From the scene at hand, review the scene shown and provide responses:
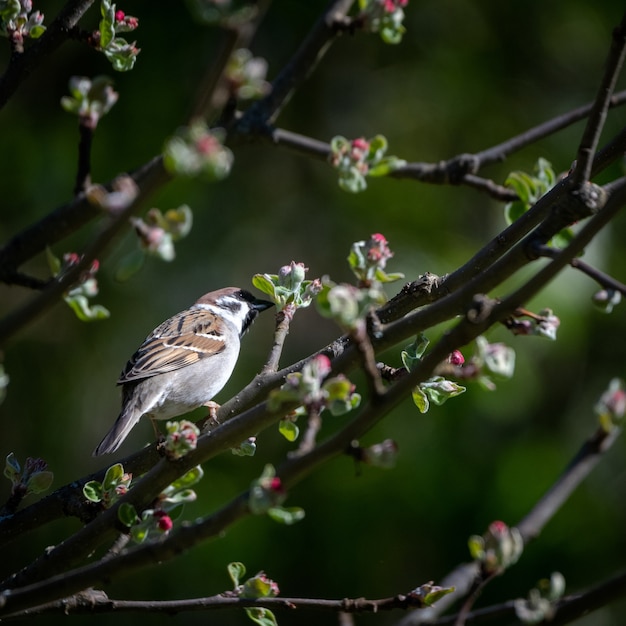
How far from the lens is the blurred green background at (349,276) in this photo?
13.1ft

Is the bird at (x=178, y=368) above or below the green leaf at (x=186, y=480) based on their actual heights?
below

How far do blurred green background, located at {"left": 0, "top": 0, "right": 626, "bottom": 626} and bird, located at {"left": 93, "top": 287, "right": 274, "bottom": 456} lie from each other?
2.49 feet

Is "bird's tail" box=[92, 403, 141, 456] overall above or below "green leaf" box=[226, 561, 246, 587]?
below

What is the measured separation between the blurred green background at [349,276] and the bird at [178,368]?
759 mm

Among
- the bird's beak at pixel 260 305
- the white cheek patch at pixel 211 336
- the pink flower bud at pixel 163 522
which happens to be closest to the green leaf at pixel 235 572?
the pink flower bud at pixel 163 522

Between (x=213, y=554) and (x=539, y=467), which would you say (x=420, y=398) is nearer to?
(x=539, y=467)

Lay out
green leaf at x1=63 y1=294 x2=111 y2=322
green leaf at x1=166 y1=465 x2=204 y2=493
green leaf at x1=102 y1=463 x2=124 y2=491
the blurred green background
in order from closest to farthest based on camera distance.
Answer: green leaf at x1=63 y1=294 x2=111 y2=322 → green leaf at x1=166 y1=465 x2=204 y2=493 → green leaf at x1=102 y1=463 x2=124 y2=491 → the blurred green background

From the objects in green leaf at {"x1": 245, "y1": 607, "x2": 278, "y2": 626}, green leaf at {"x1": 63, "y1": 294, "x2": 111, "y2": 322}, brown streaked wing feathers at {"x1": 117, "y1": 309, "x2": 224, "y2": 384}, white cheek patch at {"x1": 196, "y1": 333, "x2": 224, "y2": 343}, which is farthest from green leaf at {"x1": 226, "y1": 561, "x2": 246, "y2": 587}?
white cheek patch at {"x1": 196, "y1": 333, "x2": 224, "y2": 343}

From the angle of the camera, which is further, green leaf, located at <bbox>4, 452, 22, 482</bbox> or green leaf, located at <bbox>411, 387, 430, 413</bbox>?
green leaf, located at <bbox>4, 452, 22, 482</bbox>

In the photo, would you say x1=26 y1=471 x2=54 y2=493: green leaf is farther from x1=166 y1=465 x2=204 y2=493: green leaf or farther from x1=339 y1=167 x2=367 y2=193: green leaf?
x1=339 y1=167 x2=367 y2=193: green leaf

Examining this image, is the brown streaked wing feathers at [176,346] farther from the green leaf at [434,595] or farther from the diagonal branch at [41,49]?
the green leaf at [434,595]

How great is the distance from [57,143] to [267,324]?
142cm

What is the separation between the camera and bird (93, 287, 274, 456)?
309cm

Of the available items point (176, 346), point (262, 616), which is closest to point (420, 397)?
point (262, 616)
